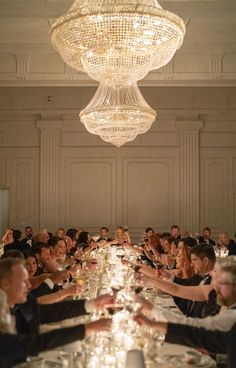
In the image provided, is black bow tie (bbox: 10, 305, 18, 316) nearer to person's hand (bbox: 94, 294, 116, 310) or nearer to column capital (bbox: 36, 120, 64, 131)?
person's hand (bbox: 94, 294, 116, 310)

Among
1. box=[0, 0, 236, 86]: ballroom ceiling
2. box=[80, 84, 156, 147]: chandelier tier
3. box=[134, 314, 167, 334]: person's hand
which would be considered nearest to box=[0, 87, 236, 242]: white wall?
box=[0, 0, 236, 86]: ballroom ceiling

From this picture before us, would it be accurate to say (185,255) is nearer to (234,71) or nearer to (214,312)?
(214,312)

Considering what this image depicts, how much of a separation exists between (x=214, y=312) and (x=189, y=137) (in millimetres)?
9183

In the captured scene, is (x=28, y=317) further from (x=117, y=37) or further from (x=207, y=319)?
(x=117, y=37)

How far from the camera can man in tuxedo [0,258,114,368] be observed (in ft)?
8.15

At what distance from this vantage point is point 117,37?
492 cm

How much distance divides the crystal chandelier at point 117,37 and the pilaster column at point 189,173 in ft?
21.9

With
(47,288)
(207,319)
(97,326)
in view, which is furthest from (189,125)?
(97,326)

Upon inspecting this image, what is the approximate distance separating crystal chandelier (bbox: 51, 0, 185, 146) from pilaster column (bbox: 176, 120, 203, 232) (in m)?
6.67

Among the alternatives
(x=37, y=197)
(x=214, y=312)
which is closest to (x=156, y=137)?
(x=37, y=197)

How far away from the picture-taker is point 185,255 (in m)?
5.29

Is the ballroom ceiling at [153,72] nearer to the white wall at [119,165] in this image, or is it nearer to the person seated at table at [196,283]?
the white wall at [119,165]

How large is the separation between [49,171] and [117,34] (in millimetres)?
7887

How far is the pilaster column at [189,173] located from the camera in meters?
12.4
